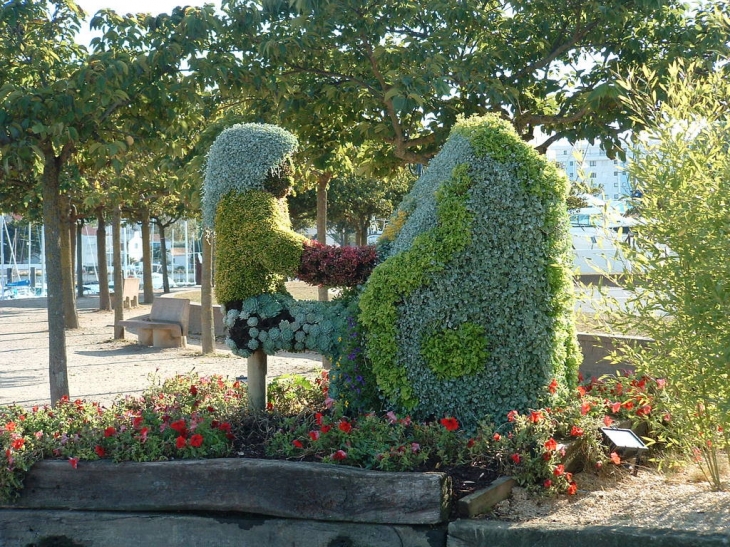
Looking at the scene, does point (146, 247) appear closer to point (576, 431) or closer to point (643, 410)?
point (643, 410)

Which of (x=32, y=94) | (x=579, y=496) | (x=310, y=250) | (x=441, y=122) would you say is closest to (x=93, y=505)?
(x=310, y=250)

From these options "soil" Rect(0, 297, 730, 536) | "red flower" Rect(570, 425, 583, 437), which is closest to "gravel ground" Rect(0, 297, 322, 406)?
"soil" Rect(0, 297, 730, 536)

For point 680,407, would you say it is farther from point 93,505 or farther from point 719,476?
point 93,505

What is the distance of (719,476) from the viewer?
15.5ft

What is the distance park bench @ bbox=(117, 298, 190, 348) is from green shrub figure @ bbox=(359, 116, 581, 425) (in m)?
9.54

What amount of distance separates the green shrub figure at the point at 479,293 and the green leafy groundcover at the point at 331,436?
0.64ft

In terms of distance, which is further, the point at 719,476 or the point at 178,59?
the point at 178,59

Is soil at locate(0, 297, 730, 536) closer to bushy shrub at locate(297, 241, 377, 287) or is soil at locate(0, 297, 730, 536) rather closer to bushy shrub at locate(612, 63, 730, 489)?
bushy shrub at locate(612, 63, 730, 489)

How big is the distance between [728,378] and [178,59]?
5.04 meters

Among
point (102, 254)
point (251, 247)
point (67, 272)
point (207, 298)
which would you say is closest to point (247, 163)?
point (251, 247)

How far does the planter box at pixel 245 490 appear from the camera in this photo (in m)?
4.10

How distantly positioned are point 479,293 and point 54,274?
3.79 metres

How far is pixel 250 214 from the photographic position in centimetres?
557

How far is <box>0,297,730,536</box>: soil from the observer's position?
13.4ft
